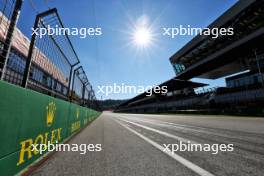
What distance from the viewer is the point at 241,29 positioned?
40.4 meters

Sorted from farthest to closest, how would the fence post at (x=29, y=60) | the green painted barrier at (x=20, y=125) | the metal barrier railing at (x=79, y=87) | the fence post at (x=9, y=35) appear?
the metal barrier railing at (x=79, y=87), the fence post at (x=29, y=60), the fence post at (x=9, y=35), the green painted barrier at (x=20, y=125)

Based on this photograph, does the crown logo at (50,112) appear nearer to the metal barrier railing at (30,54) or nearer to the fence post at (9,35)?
the metal barrier railing at (30,54)

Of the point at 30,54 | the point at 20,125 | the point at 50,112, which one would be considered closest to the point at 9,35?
the point at 30,54

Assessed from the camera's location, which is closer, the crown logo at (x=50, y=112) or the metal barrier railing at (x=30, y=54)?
the metal barrier railing at (x=30, y=54)

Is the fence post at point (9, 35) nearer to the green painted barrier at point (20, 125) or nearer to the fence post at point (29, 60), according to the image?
the green painted barrier at point (20, 125)

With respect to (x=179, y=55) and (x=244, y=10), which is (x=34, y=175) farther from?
(x=179, y=55)

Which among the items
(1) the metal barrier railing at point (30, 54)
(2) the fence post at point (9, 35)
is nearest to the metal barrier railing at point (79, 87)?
(1) the metal barrier railing at point (30, 54)

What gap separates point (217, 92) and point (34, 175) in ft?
162

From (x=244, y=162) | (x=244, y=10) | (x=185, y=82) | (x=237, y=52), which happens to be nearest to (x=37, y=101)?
(x=244, y=162)

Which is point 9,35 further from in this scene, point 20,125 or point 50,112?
point 50,112

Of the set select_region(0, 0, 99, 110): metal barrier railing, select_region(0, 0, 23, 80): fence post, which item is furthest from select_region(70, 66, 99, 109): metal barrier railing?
select_region(0, 0, 23, 80): fence post

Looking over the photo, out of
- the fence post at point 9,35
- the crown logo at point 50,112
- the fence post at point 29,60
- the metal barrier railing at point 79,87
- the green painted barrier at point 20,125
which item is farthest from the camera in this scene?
the metal barrier railing at point 79,87

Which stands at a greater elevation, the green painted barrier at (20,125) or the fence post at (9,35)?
the fence post at (9,35)

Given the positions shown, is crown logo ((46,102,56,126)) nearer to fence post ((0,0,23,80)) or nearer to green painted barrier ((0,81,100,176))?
green painted barrier ((0,81,100,176))
